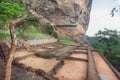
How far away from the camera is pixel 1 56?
6.76 m

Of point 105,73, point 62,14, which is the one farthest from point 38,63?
point 62,14

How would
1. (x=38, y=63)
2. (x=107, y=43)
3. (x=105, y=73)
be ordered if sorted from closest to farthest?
(x=105, y=73) < (x=38, y=63) < (x=107, y=43)

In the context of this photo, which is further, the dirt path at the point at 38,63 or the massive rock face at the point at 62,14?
the massive rock face at the point at 62,14

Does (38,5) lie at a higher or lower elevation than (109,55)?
higher

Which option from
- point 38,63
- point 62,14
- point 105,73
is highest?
point 62,14

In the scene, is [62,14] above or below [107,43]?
above

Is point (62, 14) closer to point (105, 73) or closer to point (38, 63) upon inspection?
point (38, 63)

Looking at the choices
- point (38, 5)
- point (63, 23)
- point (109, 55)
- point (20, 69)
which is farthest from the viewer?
point (63, 23)

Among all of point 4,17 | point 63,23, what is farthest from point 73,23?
point 4,17

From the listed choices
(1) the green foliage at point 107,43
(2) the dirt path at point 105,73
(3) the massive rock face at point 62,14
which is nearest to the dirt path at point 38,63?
(2) the dirt path at point 105,73

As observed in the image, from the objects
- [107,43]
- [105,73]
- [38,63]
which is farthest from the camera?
[107,43]

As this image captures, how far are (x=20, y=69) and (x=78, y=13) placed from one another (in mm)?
32575

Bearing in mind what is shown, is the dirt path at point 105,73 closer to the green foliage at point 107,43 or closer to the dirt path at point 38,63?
the dirt path at point 38,63

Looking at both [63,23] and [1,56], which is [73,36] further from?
[1,56]
